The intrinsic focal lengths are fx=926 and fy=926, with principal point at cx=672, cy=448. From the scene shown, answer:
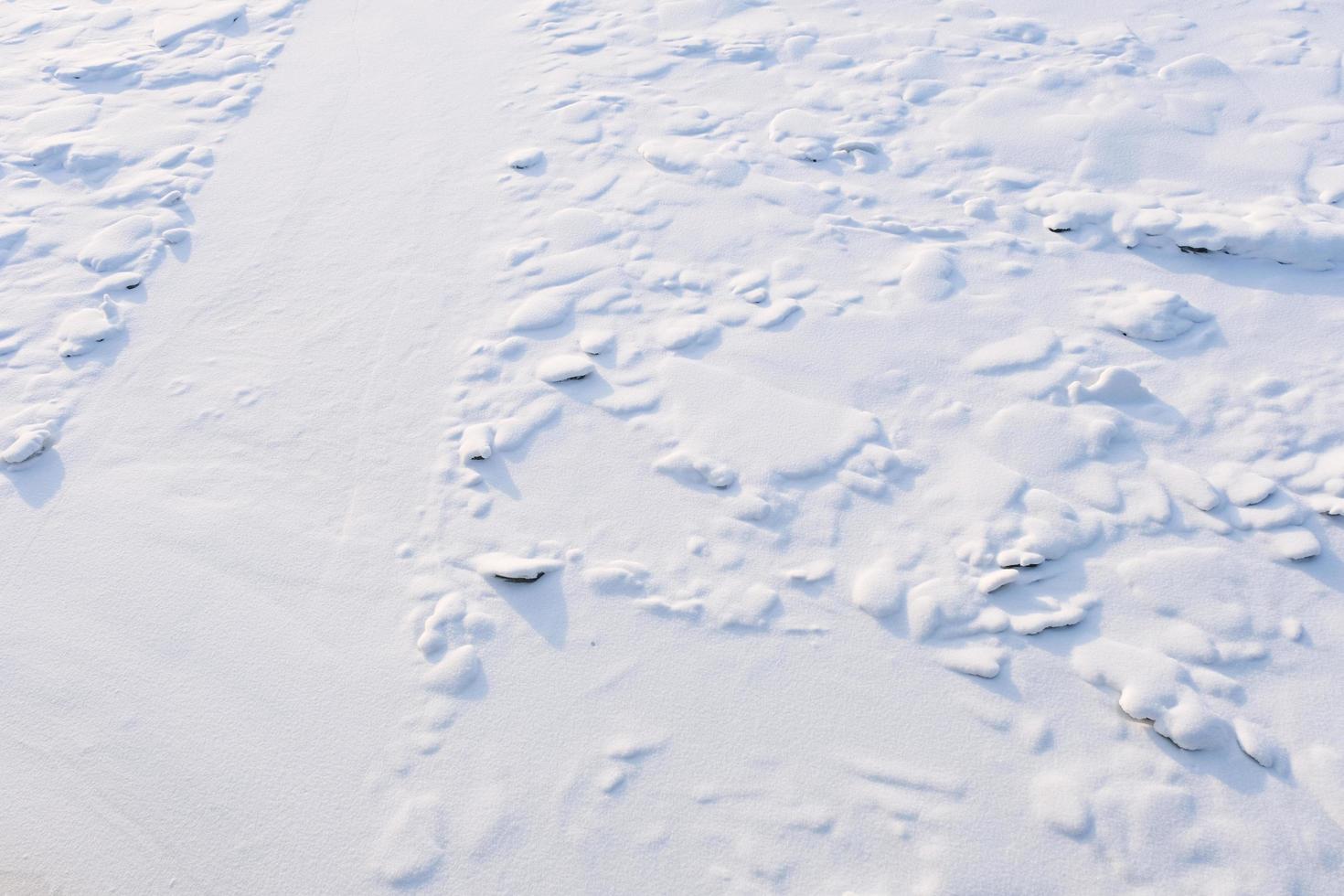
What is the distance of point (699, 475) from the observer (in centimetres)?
217

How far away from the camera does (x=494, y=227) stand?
2938 mm

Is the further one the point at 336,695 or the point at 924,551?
the point at 924,551

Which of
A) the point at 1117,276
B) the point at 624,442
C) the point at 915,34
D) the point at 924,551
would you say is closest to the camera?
the point at 924,551

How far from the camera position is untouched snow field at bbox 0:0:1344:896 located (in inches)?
64.8

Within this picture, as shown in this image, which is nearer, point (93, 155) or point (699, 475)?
point (699, 475)

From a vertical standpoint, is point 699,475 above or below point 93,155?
below

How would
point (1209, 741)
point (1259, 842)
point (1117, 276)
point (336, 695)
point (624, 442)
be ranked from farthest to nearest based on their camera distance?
point (1117, 276) < point (624, 442) < point (336, 695) < point (1209, 741) < point (1259, 842)

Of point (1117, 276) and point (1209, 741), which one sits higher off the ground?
point (1117, 276)

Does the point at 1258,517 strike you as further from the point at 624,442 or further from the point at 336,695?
the point at 336,695

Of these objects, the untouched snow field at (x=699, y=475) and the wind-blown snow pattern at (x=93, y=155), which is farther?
the wind-blown snow pattern at (x=93, y=155)

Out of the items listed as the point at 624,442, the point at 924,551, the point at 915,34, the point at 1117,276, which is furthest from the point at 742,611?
the point at 915,34

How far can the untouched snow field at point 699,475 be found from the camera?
64.8 inches

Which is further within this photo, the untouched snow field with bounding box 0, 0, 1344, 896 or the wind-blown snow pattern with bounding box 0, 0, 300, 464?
the wind-blown snow pattern with bounding box 0, 0, 300, 464

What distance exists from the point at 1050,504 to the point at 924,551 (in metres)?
0.32
